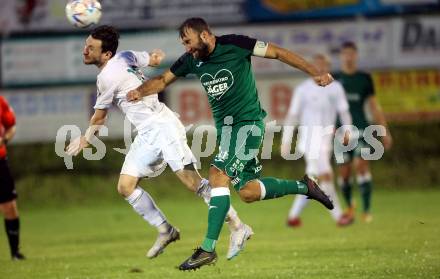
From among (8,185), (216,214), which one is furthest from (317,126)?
(216,214)

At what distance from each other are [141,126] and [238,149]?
1290mm

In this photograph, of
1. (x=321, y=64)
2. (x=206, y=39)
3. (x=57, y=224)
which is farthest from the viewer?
(x=57, y=224)

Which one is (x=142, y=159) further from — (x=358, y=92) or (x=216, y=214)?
(x=358, y=92)

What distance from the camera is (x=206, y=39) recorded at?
10406 millimetres

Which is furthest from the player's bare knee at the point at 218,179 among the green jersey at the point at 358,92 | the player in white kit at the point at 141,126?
the green jersey at the point at 358,92

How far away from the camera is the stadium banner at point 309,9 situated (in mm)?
21312

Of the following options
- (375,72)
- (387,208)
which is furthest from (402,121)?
(387,208)

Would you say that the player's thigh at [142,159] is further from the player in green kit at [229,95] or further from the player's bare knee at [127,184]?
the player in green kit at [229,95]

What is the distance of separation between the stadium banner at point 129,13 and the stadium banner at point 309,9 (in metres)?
0.31

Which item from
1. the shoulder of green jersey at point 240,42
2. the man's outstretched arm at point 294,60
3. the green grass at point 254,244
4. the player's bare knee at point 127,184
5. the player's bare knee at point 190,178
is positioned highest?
the shoulder of green jersey at point 240,42

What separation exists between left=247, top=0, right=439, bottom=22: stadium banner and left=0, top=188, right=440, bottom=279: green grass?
11.9 feet

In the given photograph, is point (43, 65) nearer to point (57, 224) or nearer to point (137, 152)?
point (57, 224)

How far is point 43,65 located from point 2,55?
79cm

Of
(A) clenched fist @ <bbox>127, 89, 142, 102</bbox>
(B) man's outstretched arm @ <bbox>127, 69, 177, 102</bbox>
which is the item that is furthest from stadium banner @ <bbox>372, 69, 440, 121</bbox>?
(A) clenched fist @ <bbox>127, 89, 142, 102</bbox>
